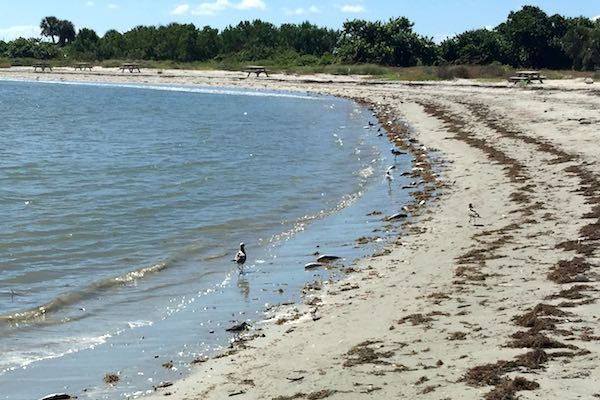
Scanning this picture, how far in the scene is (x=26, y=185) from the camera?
25875mm

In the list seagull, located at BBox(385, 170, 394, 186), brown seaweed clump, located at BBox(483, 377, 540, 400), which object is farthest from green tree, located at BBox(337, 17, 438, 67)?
brown seaweed clump, located at BBox(483, 377, 540, 400)

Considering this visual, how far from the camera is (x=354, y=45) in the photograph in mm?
88688

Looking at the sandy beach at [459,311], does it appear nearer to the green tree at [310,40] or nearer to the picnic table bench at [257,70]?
the picnic table bench at [257,70]

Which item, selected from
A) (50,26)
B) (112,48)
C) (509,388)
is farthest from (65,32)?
(509,388)

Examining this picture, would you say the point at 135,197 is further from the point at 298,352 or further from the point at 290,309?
the point at 298,352

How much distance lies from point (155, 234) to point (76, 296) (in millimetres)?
5134

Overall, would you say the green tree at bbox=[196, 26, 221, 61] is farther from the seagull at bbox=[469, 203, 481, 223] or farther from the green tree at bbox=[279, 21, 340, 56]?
the seagull at bbox=[469, 203, 481, 223]

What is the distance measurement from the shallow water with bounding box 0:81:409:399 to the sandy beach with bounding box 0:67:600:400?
2.56 feet

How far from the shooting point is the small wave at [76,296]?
1183 cm

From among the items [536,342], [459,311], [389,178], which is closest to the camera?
[536,342]

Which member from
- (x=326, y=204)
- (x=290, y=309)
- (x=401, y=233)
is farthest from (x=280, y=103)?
(x=290, y=309)

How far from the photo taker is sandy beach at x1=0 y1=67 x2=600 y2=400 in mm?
7805

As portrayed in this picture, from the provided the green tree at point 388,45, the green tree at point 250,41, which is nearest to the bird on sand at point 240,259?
the green tree at point 388,45

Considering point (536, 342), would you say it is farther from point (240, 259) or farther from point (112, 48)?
point (112, 48)
